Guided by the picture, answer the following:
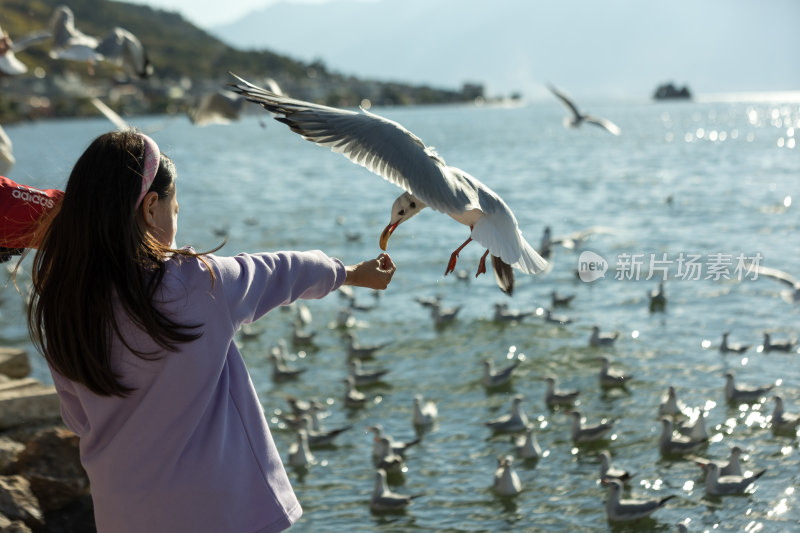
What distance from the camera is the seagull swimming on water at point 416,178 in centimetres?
333

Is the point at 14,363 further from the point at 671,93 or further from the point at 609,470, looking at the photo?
the point at 671,93

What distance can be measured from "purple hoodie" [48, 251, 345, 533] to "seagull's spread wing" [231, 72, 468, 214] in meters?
1.11

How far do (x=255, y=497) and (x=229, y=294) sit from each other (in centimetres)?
52

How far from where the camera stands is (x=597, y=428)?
765 centimetres

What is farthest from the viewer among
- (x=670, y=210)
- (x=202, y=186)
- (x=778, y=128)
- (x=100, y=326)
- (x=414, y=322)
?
(x=778, y=128)

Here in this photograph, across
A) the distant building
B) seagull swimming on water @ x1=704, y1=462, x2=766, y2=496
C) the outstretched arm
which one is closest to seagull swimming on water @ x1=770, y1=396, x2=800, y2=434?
seagull swimming on water @ x1=704, y1=462, x2=766, y2=496

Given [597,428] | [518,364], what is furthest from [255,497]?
[518,364]

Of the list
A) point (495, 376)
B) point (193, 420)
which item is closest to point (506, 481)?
point (495, 376)

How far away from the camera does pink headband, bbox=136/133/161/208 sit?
2035 millimetres

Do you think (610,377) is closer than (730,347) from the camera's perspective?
Yes

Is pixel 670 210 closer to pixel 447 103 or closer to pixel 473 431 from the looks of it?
pixel 473 431

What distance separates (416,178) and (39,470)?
312 centimetres

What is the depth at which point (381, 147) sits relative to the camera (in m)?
3.71

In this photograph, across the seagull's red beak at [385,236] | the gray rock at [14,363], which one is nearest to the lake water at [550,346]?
the seagull's red beak at [385,236]
